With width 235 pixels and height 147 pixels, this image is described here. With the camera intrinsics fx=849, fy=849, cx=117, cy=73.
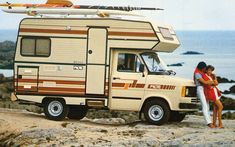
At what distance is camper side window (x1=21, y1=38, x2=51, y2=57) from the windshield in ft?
Answer: 8.60

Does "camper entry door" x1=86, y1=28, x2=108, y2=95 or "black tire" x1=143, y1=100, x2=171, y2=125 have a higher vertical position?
"camper entry door" x1=86, y1=28, x2=108, y2=95

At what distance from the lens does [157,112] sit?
2219cm

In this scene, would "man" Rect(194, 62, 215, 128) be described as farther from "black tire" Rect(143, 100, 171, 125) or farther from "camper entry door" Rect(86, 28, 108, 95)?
"camper entry door" Rect(86, 28, 108, 95)

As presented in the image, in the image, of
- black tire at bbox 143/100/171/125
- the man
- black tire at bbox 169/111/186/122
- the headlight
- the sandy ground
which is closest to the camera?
the sandy ground

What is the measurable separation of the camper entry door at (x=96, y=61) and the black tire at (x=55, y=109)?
0.91 m

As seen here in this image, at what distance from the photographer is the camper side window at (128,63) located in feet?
73.5

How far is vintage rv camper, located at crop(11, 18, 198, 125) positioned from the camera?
22109 mm

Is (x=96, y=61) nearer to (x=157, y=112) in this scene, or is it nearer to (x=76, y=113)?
(x=157, y=112)

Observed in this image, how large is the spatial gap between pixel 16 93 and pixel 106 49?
9.37 feet

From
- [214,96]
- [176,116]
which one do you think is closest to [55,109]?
[176,116]

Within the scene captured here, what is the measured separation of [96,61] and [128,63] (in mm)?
852

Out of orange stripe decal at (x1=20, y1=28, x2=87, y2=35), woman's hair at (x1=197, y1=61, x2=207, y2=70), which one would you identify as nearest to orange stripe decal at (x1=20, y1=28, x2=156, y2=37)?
orange stripe decal at (x1=20, y1=28, x2=87, y2=35)

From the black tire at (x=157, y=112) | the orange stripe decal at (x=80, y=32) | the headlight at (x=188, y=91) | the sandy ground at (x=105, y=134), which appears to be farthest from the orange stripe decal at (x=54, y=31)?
the headlight at (x=188, y=91)

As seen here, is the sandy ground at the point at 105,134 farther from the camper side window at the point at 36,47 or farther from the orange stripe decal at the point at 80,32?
the orange stripe decal at the point at 80,32
